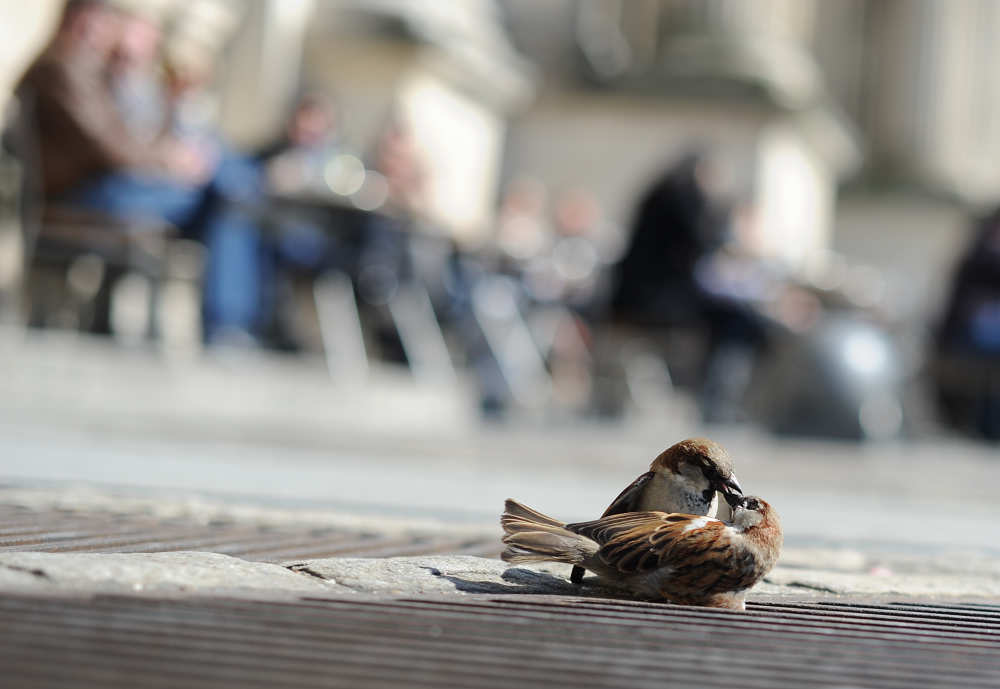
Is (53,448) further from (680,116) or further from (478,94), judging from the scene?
(680,116)

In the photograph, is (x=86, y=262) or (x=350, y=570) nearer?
(x=350, y=570)

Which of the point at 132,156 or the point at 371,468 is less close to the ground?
the point at 132,156

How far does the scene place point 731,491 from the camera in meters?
2.57

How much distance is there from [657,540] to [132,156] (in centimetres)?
603

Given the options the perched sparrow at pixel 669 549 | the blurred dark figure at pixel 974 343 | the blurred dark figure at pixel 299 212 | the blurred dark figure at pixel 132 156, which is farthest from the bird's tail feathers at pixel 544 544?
the blurred dark figure at pixel 974 343

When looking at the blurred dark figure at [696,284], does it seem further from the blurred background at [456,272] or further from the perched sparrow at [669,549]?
the perched sparrow at [669,549]

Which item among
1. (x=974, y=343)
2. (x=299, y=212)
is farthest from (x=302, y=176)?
(x=974, y=343)

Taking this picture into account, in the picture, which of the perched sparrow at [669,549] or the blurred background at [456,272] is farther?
the blurred background at [456,272]

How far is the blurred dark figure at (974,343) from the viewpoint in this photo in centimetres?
1326

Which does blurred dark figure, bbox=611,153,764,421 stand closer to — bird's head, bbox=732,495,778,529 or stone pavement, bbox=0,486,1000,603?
stone pavement, bbox=0,486,1000,603

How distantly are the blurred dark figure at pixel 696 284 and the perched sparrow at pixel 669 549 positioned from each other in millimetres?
9550

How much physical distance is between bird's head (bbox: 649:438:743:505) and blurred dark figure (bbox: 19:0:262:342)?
19.1 ft

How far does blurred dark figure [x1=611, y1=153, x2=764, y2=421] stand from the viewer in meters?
12.1

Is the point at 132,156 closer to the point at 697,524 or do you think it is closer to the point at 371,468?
the point at 371,468
